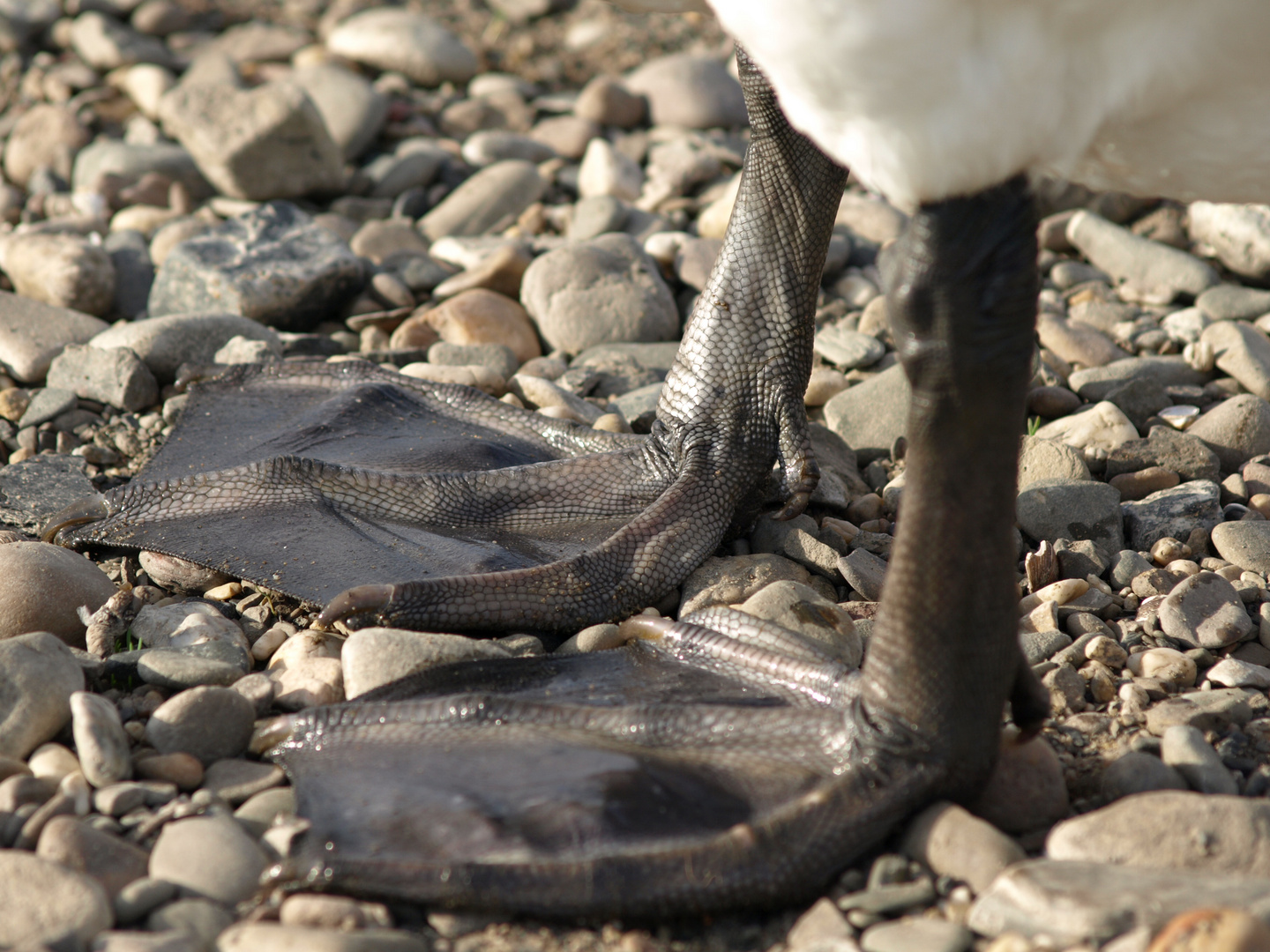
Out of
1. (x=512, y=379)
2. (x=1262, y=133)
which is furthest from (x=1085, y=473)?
(x=512, y=379)

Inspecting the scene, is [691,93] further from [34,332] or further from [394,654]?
[394,654]

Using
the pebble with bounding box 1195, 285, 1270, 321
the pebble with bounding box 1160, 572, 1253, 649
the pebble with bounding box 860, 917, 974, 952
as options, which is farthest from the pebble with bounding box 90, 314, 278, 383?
the pebble with bounding box 1195, 285, 1270, 321

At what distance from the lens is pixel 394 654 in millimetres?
2635

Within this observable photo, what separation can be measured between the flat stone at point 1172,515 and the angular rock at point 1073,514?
0.05 m

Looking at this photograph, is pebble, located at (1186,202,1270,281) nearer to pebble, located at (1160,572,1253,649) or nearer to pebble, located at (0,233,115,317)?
pebble, located at (1160,572,1253,649)

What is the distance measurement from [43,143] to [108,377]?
3284 millimetres

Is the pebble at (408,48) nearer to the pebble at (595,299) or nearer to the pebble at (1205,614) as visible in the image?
the pebble at (595,299)

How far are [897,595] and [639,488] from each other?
125 centimetres

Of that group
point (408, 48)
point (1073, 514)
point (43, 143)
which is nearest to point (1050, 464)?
point (1073, 514)

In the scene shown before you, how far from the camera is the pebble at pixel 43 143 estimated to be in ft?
21.9

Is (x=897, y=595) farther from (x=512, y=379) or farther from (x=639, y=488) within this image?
(x=512, y=379)

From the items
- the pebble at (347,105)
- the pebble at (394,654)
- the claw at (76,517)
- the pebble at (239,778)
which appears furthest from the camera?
the pebble at (347,105)

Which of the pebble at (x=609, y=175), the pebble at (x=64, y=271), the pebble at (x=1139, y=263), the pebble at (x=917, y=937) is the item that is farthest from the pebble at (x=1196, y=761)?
the pebble at (x=609, y=175)

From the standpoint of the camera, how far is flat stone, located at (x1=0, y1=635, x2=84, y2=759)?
2432 millimetres
